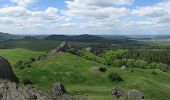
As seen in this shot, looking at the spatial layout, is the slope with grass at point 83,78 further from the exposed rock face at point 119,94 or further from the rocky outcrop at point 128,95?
the rocky outcrop at point 128,95

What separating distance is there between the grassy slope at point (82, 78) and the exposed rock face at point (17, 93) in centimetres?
5641

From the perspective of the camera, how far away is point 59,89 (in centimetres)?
7725

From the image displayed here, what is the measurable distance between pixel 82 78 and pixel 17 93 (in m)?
85.6

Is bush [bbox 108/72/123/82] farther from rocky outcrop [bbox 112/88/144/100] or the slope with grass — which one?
rocky outcrop [bbox 112/88/144/100]

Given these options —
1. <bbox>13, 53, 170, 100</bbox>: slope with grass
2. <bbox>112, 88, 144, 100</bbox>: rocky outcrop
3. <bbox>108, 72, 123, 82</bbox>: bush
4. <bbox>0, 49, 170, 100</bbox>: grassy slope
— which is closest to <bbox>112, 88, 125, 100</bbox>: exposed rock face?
<bbox>112, 88, 144, 100</bbox>: rocky outcrop

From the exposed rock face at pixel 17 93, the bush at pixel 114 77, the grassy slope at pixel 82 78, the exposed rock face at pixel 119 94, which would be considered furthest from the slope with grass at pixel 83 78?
the exposed rock face at pixel 17 93

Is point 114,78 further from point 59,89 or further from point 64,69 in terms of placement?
point 59,89

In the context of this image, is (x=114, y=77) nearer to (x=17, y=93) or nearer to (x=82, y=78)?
(x=82, y=78)

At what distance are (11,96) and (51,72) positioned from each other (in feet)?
306

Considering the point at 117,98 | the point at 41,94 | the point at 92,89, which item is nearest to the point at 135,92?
the point at 117,98

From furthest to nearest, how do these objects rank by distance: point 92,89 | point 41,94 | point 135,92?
point 92,89 < point 135,92 < point 41,94

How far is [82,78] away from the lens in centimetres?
11819

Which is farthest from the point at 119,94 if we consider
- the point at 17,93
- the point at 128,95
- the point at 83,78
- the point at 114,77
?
the point at 83,78

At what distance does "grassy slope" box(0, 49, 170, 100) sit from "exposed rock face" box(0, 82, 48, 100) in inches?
2221
